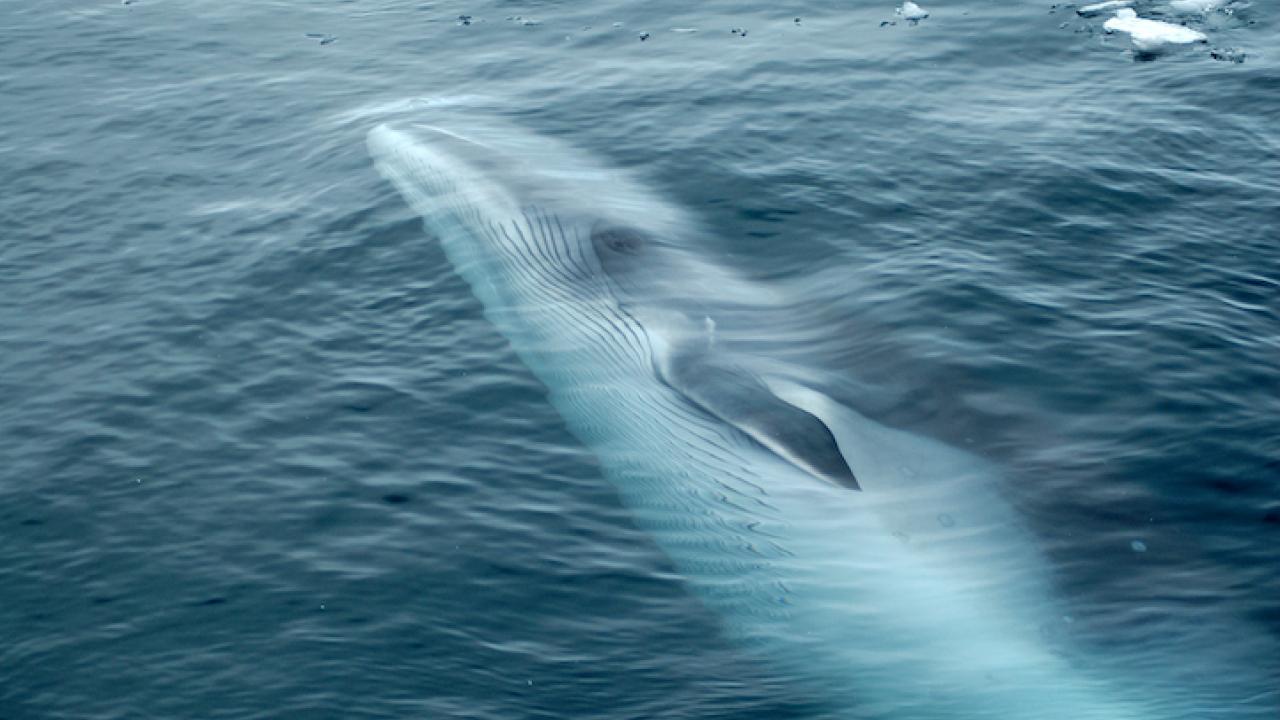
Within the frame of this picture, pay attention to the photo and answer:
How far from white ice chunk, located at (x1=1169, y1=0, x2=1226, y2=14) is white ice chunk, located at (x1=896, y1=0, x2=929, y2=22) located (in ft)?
16.4

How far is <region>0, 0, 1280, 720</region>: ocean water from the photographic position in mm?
12875

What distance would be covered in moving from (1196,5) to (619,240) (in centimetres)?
1561

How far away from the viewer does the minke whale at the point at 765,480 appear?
1236 centimetres

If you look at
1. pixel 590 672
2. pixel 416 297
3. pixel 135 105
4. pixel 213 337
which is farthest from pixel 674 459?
pixel 135 105

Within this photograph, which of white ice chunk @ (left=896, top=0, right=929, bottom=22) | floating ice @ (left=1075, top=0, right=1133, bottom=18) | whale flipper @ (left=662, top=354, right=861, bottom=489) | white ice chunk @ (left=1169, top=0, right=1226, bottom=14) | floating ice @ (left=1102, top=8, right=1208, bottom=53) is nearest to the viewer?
whale flipper @ (left=662, top=354, right=861, bottom=489)

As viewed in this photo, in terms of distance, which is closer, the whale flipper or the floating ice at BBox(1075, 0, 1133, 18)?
the whale flipper

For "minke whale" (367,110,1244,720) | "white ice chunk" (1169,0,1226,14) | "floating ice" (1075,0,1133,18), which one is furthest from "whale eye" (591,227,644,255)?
"white ice chunk" (1169,0,1226,14)

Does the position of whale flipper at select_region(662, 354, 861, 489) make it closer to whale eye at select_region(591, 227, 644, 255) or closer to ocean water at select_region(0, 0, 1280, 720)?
ocean water at select_region(0, 0, 1280, 720)

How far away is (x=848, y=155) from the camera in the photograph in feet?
74.5

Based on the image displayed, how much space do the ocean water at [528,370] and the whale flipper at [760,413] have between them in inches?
30.6

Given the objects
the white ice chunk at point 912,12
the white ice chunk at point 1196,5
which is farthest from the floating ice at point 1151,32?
the white ice chunk at point 912,12

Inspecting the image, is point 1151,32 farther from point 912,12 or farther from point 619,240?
point 619,240

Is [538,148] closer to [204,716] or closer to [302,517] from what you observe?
[302,517]

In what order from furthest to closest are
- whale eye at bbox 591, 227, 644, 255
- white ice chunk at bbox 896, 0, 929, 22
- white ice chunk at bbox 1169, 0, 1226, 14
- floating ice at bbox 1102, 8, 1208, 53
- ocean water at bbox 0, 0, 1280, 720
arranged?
white ice chunk at bbox 896, 0, 929, 22
white ice chunk at bbox 1169, 0, 1226, 14
floating ice at bbox 1102, 8, 1208, 53
whale eye at bbox 591, 227, 644, 255
ocean water at bbox 0, 0, 1280, 720
